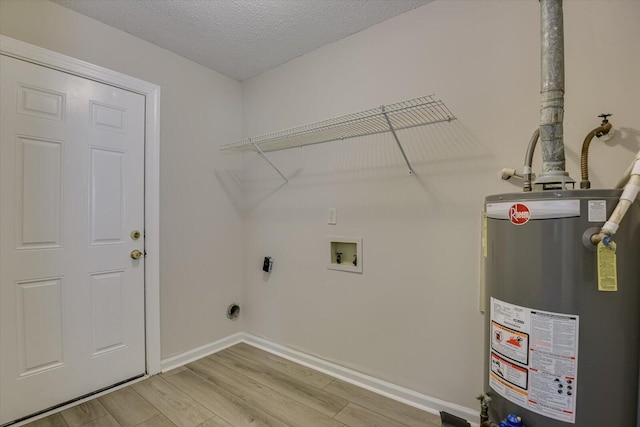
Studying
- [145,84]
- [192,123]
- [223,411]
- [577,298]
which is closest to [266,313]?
[223,411]

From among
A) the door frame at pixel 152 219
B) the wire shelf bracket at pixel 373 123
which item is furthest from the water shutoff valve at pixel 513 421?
the door frame at pixel 152 219

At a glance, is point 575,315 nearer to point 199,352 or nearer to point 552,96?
→ point 552,96

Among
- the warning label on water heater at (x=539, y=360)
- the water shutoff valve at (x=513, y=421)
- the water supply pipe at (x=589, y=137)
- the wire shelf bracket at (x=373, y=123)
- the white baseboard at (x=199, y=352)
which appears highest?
the wire shelf bracket at (x=373, y=123)

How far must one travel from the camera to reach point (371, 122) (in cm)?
187

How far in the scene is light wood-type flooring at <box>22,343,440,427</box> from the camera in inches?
67.1

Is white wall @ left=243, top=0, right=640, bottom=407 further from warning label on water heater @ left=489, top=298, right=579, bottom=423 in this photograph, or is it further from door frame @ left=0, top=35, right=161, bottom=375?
door frame @ left=0, top=35, right=161, bottom=375

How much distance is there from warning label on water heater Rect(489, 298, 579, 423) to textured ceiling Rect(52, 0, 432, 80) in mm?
1847

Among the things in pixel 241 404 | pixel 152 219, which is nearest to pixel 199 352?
pixel 241 404

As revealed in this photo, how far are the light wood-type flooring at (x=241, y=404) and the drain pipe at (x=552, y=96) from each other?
4.88 ft

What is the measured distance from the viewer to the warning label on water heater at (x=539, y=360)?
36.3 inches

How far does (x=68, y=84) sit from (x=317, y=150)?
1.68 meters

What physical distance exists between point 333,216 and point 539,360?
1.49 m

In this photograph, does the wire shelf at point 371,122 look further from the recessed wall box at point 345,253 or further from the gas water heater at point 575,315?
the gas water heater at point 575,315

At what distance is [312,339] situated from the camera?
7.74ft
